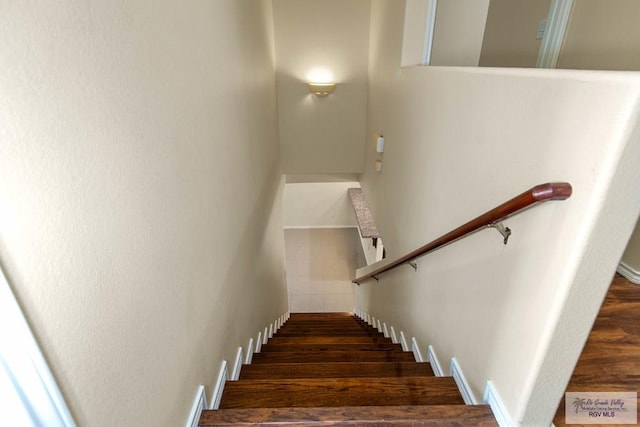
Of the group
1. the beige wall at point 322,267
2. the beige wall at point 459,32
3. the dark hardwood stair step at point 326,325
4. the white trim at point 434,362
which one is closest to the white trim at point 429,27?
the beige wall at point 459,32

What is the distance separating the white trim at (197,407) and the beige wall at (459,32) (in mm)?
2686

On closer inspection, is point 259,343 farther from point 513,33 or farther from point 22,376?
point 513,33

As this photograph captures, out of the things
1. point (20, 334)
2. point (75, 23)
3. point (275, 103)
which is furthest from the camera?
point (275, 103)

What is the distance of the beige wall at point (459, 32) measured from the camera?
2459mm

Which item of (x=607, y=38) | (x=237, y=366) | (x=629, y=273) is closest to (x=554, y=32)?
(x=607, y=38)

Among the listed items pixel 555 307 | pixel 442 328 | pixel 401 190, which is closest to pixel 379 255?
pixel 401 190

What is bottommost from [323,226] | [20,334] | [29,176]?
[323,226]

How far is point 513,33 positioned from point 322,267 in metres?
4.69

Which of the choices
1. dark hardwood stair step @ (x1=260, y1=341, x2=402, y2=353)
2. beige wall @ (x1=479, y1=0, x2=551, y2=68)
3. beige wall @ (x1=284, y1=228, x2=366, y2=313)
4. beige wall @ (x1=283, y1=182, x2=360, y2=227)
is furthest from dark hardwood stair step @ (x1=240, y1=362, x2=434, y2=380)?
beige wall @ (x1=283, y1=182, x2=360, y2=227)

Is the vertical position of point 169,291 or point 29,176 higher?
point 29,176

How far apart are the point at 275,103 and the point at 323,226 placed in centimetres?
407

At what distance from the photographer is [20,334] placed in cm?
57

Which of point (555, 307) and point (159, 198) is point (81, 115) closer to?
point (159, 198)

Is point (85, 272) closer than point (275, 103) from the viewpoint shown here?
Yes
